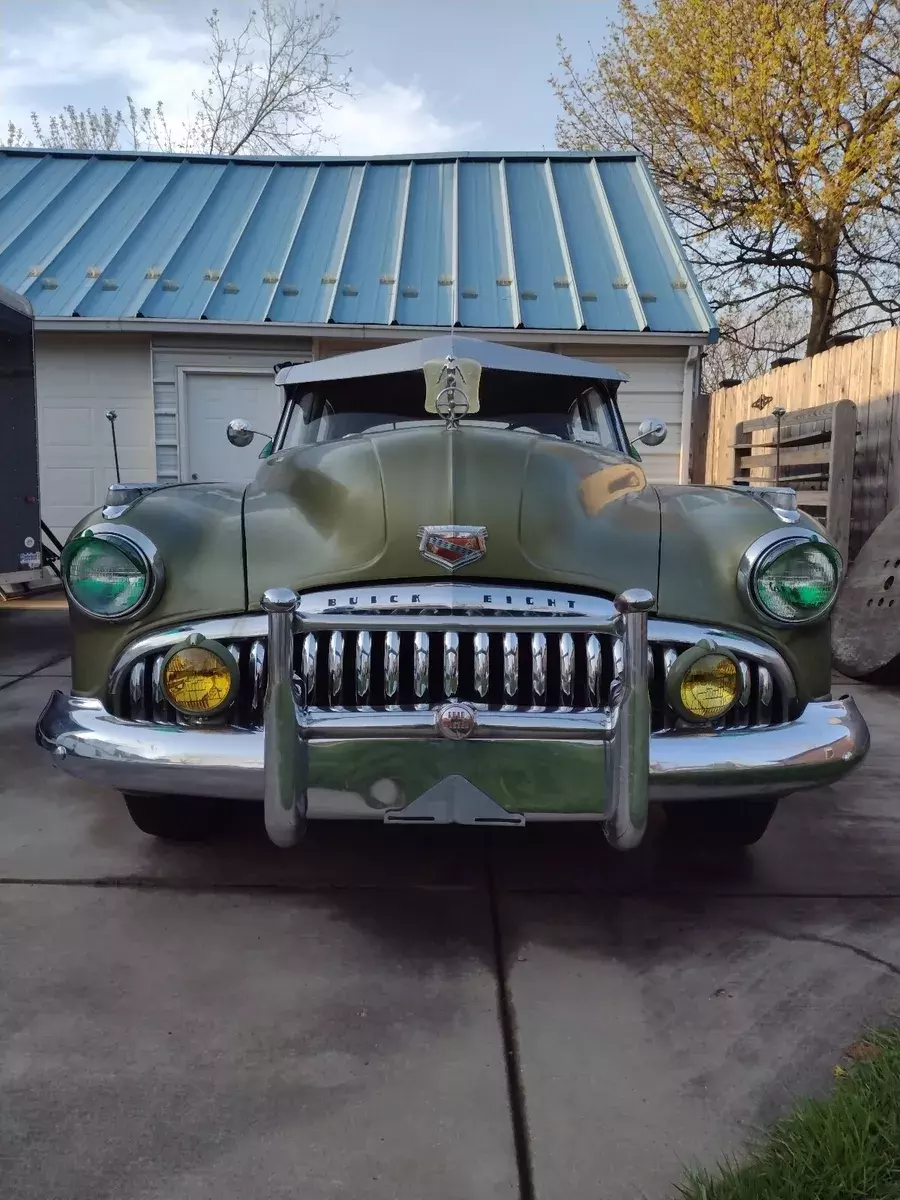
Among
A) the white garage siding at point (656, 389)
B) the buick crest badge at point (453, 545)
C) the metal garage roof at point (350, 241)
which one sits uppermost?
the metal garage roof at point (350, 241)

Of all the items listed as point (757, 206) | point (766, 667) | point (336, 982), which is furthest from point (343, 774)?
point (757, 206)

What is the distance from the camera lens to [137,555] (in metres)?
2.38

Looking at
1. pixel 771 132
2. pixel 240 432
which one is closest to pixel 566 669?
pixel 240 432

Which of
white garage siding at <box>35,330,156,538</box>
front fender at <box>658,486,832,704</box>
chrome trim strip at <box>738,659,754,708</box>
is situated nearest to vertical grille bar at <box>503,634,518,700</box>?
front fender at <box>658,486,832,704</box>

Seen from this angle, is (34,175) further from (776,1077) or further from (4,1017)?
(776,1077)

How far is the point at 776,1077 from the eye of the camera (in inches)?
74.7

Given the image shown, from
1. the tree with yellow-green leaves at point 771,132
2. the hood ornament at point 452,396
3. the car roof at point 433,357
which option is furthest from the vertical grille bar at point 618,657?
the tree with yellow-green leaves at point 771,132

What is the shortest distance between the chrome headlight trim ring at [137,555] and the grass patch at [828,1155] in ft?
6.05

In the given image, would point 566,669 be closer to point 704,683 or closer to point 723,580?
point 704,683

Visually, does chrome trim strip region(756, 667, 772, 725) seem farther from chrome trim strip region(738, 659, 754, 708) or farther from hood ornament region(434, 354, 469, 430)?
hood ornament region(434, 354, 469, 430)

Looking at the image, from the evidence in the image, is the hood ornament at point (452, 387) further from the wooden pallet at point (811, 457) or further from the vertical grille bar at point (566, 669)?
the wooden pallet at point (811, 457)

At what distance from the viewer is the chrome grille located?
85.0 inches

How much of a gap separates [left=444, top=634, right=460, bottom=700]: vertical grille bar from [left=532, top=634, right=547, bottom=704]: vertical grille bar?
7.7 inches

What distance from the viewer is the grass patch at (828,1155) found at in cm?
152
